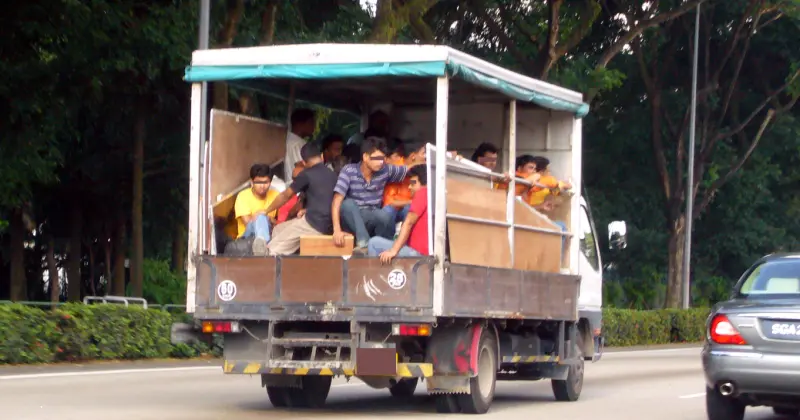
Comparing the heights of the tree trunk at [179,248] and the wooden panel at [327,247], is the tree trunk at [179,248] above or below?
below

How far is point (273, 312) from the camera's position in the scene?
12812 mm

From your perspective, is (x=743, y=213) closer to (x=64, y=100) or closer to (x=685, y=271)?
(x=685, y=271)

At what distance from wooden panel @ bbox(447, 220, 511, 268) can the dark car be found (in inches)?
83.9

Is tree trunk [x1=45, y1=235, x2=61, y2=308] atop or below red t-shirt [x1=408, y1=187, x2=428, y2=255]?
below

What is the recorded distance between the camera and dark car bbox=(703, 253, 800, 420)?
11586 mm

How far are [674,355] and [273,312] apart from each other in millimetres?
19825

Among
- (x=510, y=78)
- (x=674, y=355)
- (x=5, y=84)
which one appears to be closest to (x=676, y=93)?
(x=674, y=355)

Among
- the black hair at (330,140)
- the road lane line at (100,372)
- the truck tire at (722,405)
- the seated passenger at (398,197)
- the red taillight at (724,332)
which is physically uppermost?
the black hair at (330,140)

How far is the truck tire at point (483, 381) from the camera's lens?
44.0 ft

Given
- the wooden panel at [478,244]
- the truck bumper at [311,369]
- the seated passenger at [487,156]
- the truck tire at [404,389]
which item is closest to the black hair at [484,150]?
the seated passenger at [487,156]

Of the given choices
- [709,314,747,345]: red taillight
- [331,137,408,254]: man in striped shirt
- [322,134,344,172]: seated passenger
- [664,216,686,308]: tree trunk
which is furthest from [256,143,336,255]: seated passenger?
[664,216,686,308]: tree trunk

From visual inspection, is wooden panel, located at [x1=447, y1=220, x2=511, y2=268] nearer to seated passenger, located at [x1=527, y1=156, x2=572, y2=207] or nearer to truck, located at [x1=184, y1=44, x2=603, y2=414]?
→ truck, located at [x1=184, y1=44, x2=603, y2=414]

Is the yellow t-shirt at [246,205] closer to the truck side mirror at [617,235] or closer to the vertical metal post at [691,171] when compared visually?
the vertical metal post at [691,171]

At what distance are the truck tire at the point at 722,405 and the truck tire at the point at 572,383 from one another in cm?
348
